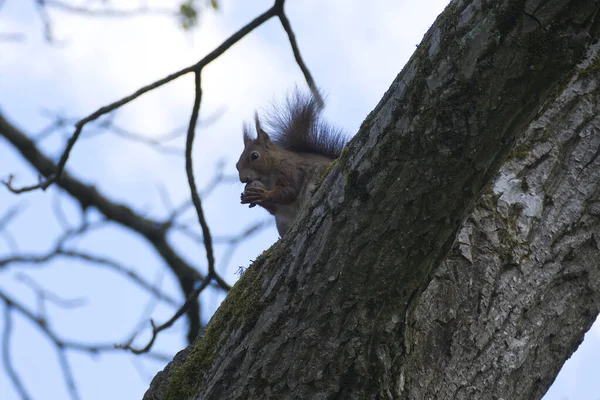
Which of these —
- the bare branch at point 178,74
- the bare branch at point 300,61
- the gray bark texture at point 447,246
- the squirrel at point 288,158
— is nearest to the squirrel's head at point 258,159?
the squirrel at point 288,158

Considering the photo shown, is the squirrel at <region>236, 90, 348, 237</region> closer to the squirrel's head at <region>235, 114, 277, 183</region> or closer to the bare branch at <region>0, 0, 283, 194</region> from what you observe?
the squirrel's head at <region>235, 114, 277, 183</region>

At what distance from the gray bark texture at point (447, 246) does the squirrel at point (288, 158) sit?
4.41ft

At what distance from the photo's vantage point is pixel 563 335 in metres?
2.22

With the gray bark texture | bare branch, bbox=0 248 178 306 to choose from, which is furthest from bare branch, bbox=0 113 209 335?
the gray bark texture

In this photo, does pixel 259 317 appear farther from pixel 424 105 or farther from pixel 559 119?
pixel 559 119

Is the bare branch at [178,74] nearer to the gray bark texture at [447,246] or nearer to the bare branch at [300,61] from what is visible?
the bare branch at [300,61]

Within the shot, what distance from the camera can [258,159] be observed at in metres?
4.02

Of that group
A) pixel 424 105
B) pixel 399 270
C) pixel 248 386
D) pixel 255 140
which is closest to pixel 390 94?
pixel 424 105

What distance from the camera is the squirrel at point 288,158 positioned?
3518mm

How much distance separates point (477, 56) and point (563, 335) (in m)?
1.03

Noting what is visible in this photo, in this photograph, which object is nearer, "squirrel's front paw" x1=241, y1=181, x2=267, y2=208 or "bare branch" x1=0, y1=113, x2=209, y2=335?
"squirrel's front paw" x1=241, y1=181, x2=267, y2=208

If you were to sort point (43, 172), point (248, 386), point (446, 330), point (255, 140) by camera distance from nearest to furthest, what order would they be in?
point (248, 386)
point (446, 330)
point (255, 140)
point (43, 172)

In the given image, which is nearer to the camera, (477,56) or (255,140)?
(477,56)

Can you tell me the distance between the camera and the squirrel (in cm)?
352
